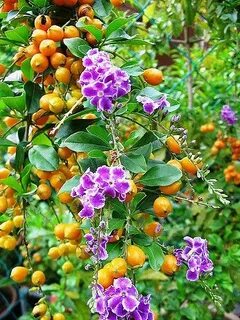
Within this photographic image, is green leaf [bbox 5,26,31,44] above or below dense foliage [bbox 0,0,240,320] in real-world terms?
above

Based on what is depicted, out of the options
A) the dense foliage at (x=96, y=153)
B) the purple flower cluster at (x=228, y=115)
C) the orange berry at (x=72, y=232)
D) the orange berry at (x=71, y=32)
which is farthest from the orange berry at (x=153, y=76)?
the purple flower cluster at (x=228, y=115)

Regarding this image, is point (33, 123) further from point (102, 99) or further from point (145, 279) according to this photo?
point (145, 279)

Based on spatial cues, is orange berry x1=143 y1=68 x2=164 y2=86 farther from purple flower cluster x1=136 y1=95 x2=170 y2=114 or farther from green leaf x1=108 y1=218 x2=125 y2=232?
green leaf x1=108 y1=218 x2=125 y2=232

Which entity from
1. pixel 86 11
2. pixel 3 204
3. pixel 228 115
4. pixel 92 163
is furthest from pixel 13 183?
pixel 228 115

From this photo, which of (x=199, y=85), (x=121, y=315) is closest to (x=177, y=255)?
(x=121, y=315)

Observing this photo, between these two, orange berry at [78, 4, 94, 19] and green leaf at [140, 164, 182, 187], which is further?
orange berry at [78, 4, 94, 19]

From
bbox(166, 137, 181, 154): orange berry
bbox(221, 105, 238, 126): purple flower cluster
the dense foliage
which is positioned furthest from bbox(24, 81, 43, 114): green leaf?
bbox(221, 105, 238, 126): purple flower cluster
